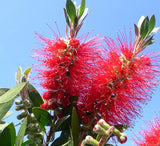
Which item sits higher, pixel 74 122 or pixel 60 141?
pixel 74 122

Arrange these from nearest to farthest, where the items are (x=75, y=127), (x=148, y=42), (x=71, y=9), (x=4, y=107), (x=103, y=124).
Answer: (x=103, y=124), (x=4, y=107), (x=75, y=127), (x=71, y=9), (x=148, y=42)

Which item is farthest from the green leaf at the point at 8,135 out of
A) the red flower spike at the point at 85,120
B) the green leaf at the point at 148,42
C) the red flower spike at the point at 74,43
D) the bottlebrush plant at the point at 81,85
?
the green leaf at the point at 148,42

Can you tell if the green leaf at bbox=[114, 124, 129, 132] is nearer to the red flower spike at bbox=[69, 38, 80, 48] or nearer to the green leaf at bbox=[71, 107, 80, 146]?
the green leaf at bbox=[71, 107, 80, 146]

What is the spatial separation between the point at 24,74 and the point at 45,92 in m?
0.19

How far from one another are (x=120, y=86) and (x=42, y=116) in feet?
1.90

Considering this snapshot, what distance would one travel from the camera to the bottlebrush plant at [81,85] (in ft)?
5.50

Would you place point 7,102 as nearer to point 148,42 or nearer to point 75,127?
point 75,127

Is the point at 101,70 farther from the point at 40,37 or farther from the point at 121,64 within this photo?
the point at 40,37

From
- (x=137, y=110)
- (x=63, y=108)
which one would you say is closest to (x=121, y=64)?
(x=137, y=110)

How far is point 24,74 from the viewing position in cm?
174

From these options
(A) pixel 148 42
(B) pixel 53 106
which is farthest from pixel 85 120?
(A) pixel 148 42

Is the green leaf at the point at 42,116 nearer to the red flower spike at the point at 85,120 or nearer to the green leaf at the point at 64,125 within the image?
the green leaf at the point at 64,125

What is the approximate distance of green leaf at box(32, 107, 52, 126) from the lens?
1657mm

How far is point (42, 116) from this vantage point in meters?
1.70
